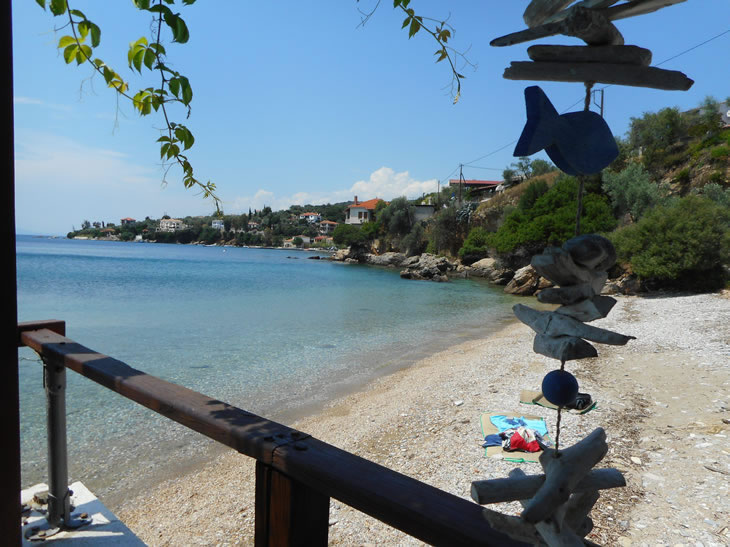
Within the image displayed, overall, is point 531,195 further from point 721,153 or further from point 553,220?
point 721,153

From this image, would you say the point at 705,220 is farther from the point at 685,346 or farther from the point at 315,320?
the point at 315,320

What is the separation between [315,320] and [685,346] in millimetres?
13755

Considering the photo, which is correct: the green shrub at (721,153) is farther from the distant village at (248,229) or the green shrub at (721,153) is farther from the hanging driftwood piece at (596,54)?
the distant village at (248,229)

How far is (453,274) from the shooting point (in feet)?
140

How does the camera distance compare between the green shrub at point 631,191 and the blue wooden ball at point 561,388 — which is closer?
the blue wooden ball at point 561,388

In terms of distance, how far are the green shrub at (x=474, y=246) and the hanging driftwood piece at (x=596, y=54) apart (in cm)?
4380

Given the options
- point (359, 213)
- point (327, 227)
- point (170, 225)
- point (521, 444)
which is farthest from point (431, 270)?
point (170, 225)

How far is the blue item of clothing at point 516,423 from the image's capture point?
240 inches

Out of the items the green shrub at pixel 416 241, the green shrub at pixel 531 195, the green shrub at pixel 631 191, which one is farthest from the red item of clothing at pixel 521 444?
the green shrub at pixel 416 241

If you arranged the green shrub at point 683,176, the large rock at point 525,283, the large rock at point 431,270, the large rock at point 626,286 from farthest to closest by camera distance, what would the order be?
the large rock at point 431,270 → the green shrub at point 683,176 → the large rock at point 525,283 → the large rock at point 626,286

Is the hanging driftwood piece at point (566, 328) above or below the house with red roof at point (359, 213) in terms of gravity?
below

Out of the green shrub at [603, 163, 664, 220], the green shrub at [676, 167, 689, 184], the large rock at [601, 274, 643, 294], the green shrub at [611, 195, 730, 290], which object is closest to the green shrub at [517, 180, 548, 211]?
the green shrub at [603, 163, 664, 220]

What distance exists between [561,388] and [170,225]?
16525cm

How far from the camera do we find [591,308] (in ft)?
2.86
